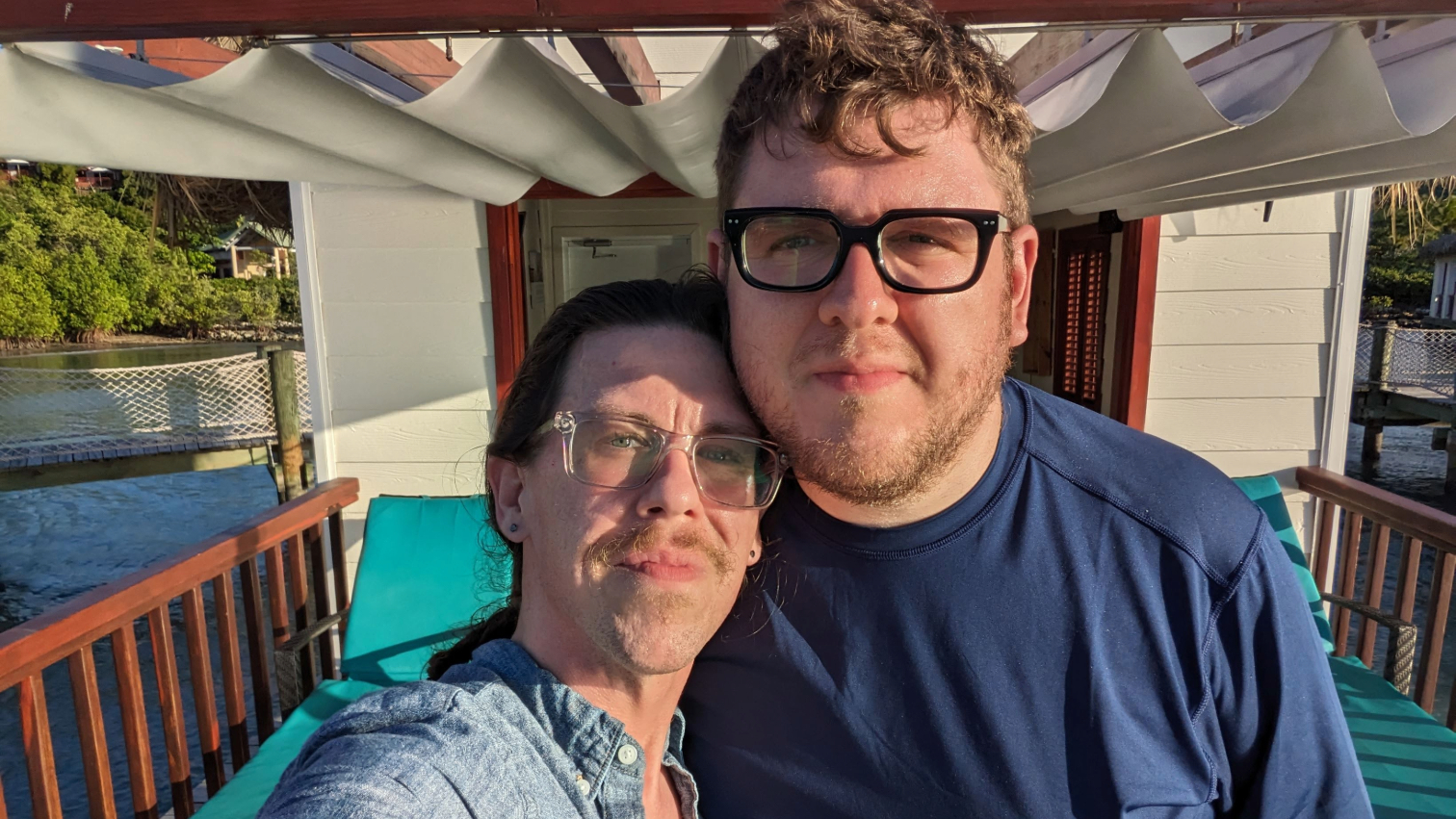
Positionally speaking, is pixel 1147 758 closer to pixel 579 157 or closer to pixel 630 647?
pixel 630 647

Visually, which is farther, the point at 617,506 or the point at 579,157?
the point at 579,157

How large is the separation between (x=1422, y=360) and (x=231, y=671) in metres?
15.0

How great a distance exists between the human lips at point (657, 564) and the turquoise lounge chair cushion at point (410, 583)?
2366 mm

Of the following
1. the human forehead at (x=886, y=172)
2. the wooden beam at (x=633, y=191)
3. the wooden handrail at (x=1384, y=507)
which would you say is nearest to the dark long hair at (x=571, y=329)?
the human forehead at (x=886, y=172)

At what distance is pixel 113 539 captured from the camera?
356 inches

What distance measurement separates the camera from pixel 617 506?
1.12 metres

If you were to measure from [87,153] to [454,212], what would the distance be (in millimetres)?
1606

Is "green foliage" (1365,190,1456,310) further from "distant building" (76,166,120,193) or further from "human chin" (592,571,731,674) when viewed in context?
"distant building" (76,166,120,193)

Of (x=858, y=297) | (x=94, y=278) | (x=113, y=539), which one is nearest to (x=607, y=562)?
(x=858, y=297)

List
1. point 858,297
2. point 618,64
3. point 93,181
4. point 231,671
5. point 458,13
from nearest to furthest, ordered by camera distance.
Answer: point 858,297
point 458,13
point 618,64
point 231,671
point 93,181

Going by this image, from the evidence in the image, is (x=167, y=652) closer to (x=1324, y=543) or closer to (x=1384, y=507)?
(x=1384, y=507)

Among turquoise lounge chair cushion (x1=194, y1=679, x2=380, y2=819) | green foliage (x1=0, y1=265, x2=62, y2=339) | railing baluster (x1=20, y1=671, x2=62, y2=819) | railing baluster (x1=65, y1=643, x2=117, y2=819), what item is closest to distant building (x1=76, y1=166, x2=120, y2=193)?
green foliage (x1=0, y1=265, x2=62, y2=339)

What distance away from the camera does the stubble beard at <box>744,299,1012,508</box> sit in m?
1.08

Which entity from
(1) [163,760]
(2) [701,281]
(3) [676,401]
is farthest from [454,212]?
(1) [163,760]
